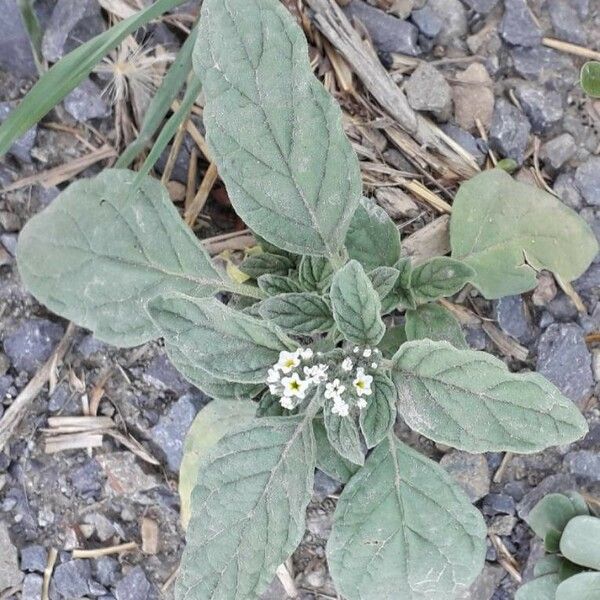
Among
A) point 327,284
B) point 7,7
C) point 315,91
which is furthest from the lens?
point 7,7

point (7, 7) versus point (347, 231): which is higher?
point (7, 7)

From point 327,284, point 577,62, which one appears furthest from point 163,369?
point 577,62

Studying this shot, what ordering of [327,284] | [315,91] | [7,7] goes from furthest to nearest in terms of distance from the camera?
[7,7]
[327,284]
[315,91]

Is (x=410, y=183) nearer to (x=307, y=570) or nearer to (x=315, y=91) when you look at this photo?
(x=315, y=91)

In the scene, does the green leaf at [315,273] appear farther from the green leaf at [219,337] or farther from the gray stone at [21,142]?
the gray stone at [21,142]

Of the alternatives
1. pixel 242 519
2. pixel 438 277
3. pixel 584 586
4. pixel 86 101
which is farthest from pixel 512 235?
pixel 86 101

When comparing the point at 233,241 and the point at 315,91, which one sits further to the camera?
the point at 233,241

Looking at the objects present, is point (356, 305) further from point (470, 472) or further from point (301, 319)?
point (470, 472)
